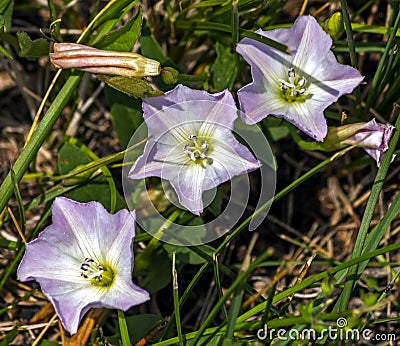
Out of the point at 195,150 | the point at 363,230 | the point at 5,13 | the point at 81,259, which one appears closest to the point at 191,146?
the point at 195,150

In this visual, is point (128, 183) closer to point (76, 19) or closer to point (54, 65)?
point (54, 65)

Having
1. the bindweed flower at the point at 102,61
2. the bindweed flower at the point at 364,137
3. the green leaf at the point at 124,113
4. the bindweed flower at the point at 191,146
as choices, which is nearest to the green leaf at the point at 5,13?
the bindweed flower at the point at 102,61

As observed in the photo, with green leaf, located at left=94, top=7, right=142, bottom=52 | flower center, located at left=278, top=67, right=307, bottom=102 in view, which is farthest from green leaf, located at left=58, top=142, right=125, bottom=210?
flower center, located at left=278, top=67, right=307, bottom=102

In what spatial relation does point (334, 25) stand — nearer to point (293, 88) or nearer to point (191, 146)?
point (293, 88)

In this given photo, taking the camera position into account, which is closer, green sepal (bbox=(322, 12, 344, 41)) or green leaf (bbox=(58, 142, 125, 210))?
green sepal (bbox=(322, 12, 344, 41))

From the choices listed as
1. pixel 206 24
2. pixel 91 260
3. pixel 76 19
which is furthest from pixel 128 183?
pixel 76 19

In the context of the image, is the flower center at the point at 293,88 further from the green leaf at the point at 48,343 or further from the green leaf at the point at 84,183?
the green leaf at the point at 48,343

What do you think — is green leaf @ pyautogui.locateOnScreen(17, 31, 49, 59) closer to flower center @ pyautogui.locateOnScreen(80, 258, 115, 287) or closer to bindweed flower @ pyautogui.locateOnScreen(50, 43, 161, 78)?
bindweed flower @ pyautogui.locateOnScreen(50, 43, 161, 78)
